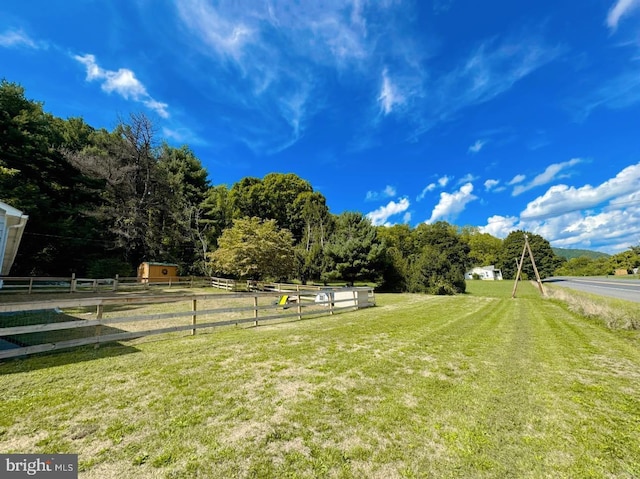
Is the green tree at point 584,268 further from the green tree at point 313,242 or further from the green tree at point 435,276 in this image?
the green tree at point 313,242

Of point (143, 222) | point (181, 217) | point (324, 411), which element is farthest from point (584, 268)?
point (143, 222)

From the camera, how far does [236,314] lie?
35.4 ft

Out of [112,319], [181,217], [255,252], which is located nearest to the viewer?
[112,319]

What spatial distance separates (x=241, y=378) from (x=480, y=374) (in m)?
3.90

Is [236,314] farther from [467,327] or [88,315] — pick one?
[467,327]

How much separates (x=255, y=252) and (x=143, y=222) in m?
14.5

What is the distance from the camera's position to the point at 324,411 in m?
3.32

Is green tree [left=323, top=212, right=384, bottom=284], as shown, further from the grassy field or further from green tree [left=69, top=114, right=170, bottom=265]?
the grassy field

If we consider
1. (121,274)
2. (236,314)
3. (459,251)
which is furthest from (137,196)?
(459,251)

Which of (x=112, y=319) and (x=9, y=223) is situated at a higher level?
(x=9, y=223)

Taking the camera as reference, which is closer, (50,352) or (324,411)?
(324,411)

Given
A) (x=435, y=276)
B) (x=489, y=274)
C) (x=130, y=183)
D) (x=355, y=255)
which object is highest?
(x=130, y=183)

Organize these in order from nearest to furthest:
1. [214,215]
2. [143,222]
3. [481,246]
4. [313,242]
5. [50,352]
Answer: [50,352] < [143,222] < [313,242] < [214,215] < [481,246]

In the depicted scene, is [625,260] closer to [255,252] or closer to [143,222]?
[255,252]
